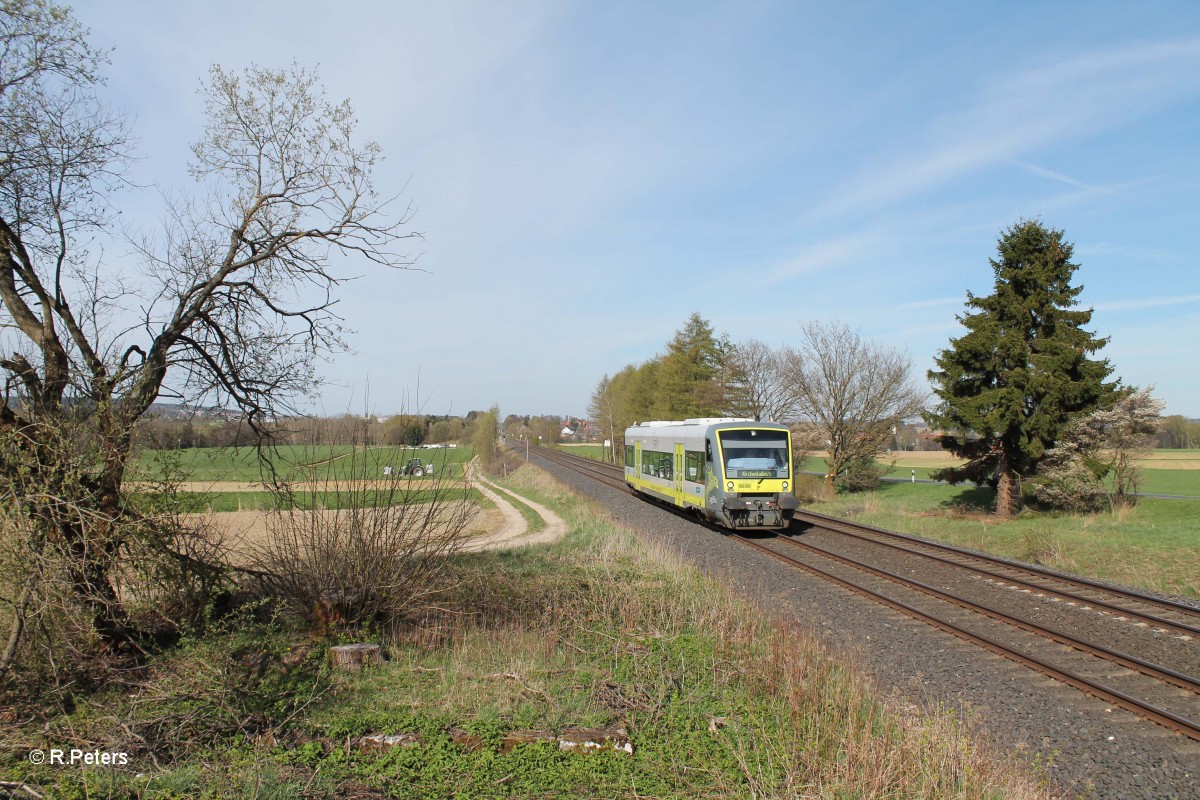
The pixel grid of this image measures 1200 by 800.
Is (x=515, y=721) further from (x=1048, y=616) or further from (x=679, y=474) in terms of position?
(x=679, y=474)

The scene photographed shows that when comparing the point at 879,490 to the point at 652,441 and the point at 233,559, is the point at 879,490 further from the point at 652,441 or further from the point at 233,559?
the point at 233,559

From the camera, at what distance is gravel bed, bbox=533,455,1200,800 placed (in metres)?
5.60

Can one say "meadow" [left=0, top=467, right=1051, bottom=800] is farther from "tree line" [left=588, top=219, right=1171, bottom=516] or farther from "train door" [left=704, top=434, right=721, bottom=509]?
"tree line" [left=588, top=219, right=1171, bottom=516]

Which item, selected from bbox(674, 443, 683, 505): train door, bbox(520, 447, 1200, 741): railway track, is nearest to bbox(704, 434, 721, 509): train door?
bbox(520, 447, 1200, 741): railway track

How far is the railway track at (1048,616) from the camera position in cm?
732

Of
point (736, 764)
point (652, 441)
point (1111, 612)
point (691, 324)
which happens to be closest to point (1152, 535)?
point (1111, 612)

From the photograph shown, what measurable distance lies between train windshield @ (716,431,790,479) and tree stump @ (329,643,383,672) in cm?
1242

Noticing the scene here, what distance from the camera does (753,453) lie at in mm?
18719

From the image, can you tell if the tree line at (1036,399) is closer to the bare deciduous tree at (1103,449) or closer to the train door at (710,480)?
the bare deciduous tree at (1103,449)

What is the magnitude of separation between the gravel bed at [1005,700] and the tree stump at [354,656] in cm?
523

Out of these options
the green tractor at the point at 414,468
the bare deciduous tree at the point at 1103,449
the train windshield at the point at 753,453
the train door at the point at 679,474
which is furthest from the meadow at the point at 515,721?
the bare deciduous tree at the point at 1103,449

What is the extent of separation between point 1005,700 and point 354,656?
665 cm

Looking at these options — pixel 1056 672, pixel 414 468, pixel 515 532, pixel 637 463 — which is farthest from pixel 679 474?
pixel 1056 672

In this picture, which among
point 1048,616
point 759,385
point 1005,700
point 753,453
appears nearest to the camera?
point 1005,700
